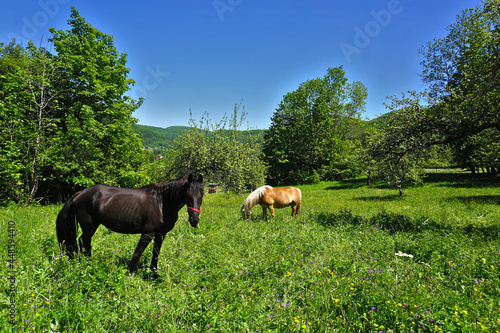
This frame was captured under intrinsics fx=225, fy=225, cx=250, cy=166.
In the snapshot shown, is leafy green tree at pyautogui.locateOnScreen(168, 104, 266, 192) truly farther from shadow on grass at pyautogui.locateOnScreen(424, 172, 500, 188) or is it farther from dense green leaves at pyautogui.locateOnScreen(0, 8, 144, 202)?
shadow on grass at pyautogui.locateOnScreen(424, 172, 500, 188)

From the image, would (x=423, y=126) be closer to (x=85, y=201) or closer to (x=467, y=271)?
(x=467, y=271)

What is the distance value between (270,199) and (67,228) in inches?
345

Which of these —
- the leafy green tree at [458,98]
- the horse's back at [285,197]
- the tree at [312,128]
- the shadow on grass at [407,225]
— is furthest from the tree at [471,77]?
the tree at [312,128]

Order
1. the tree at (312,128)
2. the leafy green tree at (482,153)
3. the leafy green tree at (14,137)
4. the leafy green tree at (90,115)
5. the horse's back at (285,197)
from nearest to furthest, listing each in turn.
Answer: the horse's back at (285,197), the leafy green tree at (14,137), the leafy green tree at (90,115), the leafy green tree at (482,153), the tree at (312,128)

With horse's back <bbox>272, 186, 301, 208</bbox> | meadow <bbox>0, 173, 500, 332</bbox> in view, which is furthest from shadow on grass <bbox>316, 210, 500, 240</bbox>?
horse's back <bbox>272, 186, 301, 208</bbox>

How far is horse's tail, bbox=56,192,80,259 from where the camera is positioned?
4.69 meters

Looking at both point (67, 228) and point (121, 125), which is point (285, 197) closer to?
point (67, 228)

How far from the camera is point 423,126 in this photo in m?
9.55

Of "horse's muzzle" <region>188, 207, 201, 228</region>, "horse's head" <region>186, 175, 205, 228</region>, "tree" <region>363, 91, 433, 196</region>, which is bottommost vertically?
"horse's muzzle" <region>188, 207, 201, 228</region>

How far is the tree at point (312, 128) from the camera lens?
43.2 m

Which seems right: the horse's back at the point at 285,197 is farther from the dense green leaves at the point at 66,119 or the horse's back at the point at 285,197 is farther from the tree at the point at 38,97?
the tree at the point at 38,97

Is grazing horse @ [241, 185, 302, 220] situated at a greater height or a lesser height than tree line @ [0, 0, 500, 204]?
lesser

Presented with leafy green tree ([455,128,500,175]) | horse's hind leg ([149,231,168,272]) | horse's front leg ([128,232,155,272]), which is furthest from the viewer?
leafy green tree ([455,128,500,175])

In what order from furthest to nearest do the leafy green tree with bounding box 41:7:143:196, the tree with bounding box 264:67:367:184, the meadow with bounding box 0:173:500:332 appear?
1. the tree with bounding box 264:67:367:184
2. the leafy green tree with bounding box 41:7:143:196
3. the meadow with bounding box 0:173:500:332
